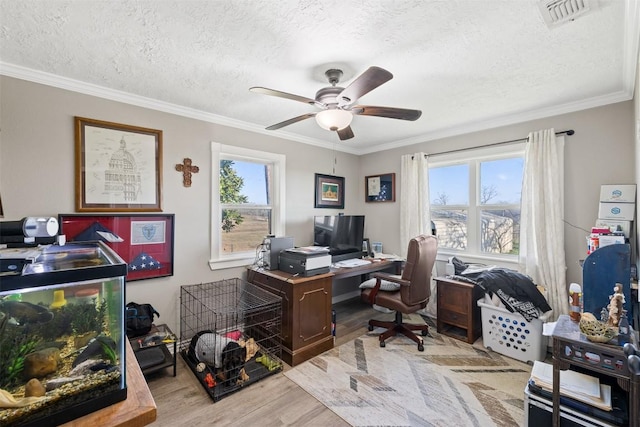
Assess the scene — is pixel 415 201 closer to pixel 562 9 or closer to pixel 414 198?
pixel 414 198

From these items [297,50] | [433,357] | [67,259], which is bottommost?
[433,357]

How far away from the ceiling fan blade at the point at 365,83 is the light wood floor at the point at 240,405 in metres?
2.16

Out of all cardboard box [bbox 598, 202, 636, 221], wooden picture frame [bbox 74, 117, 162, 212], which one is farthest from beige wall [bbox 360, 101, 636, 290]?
wooden picture frame [bbox 74, 117, 162, 212]

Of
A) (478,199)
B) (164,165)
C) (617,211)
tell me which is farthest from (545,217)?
(164,165)

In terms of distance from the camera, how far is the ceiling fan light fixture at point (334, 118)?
6.59 feet

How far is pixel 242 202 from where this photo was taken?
130 inches

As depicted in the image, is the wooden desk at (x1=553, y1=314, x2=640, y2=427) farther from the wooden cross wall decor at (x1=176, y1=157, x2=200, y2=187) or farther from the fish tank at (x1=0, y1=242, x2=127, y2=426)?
the wooden cross wall decor at (x1=176, y1=157, x2=200, y2=187)

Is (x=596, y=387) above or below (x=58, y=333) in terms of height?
below

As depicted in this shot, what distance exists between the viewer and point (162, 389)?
7.09 ft

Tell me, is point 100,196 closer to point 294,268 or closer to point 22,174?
point 22,174

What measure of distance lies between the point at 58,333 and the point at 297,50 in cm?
177

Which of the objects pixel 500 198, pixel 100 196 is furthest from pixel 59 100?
pixel 500 198

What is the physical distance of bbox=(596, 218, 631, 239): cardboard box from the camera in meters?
2.18

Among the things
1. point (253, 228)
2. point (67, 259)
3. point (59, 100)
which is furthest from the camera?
point (253, 228)
